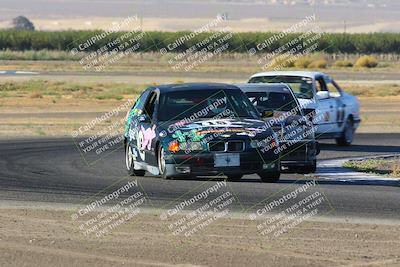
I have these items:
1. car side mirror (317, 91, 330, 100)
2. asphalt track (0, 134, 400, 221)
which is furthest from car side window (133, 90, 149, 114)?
car side mirror (317, 91, 330, 100)

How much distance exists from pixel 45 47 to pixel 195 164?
105885 mm

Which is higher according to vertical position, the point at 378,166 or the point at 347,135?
the point at 378,166

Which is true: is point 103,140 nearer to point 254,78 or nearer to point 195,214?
point 254,78

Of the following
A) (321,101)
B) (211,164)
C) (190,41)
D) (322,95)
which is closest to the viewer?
(211,164)

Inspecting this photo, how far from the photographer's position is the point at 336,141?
24.6 metres

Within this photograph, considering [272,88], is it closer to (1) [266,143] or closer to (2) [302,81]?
(2) [302,81]

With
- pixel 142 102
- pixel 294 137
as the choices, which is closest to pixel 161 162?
pixel 142 102

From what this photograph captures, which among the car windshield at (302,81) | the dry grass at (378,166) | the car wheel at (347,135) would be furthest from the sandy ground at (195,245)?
the car wheel at (347,135)

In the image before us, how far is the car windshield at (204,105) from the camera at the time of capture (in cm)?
1659

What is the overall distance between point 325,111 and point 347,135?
1606mm

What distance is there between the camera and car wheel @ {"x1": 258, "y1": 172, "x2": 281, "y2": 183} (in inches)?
638

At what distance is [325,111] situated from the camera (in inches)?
902

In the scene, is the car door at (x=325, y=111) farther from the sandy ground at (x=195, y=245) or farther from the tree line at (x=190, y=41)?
the tree line at (x=190, y=41)

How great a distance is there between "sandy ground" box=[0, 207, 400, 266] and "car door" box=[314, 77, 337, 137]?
33.2 ft
